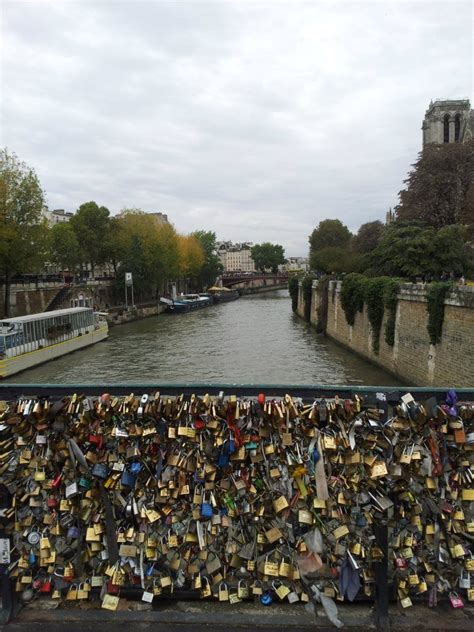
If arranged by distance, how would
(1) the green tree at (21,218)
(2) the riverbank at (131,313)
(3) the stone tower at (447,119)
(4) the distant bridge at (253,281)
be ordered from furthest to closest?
1. (4) the distant bridge at (253,281)
2. (3) the stone tower at (447,119)
3. (2) the riverbank at (131,313)
4. (1) the green tree at (21,218)

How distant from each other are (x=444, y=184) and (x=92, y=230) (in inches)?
1459

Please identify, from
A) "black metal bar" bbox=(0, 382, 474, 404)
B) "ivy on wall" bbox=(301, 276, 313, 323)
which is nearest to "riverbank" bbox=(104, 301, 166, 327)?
"ivy on wall" bbox=(301, 276, 313, 323)

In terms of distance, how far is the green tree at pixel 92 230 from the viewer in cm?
A: 5469

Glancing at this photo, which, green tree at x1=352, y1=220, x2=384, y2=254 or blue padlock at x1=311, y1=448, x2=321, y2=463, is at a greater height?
green tree at x1=352, y1=220, x2=384, y2=254

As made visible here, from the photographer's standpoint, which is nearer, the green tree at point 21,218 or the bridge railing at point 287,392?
the bridge railing at point 287,392

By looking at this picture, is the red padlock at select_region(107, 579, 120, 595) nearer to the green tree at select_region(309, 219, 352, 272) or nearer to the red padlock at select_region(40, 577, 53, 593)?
the red padlock at select_region(40, 577, 53, 593)

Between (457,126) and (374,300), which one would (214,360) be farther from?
(457,126)

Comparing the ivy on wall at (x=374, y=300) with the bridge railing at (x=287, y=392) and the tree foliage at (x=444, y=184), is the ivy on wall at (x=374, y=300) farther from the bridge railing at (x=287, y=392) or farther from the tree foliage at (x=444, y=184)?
the bridge railing at (x=287, y=392)

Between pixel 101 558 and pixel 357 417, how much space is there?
178cm

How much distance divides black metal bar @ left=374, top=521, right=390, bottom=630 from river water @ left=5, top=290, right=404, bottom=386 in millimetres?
15531

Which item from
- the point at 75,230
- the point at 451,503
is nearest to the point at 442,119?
the point at 75,230

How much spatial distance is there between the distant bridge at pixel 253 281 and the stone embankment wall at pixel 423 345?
8620 cm

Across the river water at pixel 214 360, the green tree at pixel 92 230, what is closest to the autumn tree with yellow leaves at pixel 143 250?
the green tree at pixel 92 230

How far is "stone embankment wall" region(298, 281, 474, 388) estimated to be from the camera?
14.1 m
